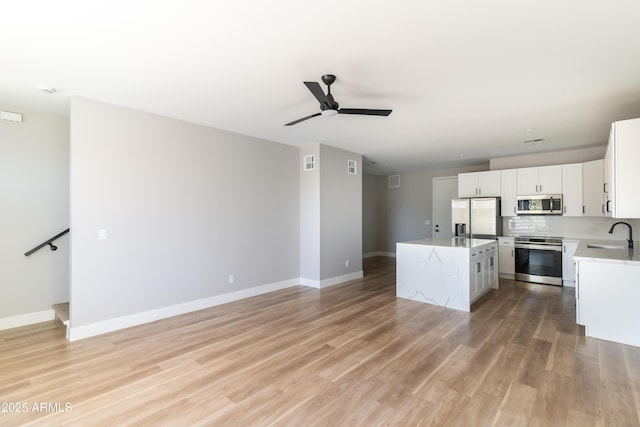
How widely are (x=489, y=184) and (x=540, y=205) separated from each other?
1023mm

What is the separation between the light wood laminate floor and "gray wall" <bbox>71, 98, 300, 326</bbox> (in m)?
0.52

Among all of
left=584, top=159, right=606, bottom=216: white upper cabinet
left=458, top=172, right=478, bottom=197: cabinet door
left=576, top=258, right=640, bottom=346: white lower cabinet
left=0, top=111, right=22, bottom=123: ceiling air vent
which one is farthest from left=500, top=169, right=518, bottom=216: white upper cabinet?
left=0, top=111, right=22, bottom=123: ceiling air vent

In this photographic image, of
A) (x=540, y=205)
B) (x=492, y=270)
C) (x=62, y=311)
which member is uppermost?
(x=540, y=205)

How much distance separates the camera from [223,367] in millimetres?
2713

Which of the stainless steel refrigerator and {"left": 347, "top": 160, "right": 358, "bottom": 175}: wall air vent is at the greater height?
{"left": 347, "top": 160, "right": 358, "bottom": 175}: wall air vent

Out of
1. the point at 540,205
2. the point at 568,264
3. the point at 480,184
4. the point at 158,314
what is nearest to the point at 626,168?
the point at 540,205

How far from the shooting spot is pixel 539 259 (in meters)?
5.75

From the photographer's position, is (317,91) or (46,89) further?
(46,89)

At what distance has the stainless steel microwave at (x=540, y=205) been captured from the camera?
5656 mm

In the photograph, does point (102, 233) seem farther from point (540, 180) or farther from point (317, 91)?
point (540, 180)

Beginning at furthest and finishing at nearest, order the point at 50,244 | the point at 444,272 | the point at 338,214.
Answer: the point at 338,214 → the point at 444,272 → the point at 50,244

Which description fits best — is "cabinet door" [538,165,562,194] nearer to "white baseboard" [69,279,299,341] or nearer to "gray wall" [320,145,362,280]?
"gray wall" [320,145,362,280]

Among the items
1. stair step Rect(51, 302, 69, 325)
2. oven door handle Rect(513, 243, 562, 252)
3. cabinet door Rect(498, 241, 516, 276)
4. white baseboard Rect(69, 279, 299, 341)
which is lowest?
white baseboard Rect(69, 279, 299, 341)

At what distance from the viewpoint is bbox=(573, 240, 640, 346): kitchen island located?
3.14 m
